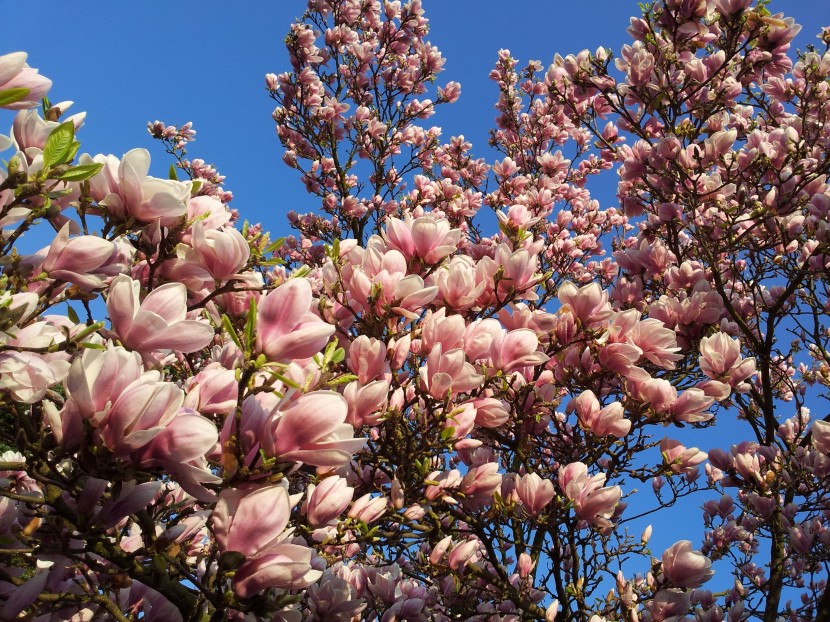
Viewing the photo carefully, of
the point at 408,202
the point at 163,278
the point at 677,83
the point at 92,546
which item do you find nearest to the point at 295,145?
the point at 408,202

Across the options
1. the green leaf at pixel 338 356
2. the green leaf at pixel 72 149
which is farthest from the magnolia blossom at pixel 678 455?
the green leaf at pixel 72 149

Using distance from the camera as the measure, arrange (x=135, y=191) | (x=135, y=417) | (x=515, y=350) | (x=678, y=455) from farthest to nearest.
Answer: (x=678, y=455) < (x=515, y=350) < (x=135, y=191) < (x=135, y=417)

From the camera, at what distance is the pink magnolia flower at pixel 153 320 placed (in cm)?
127

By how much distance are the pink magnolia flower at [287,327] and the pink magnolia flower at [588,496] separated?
1431 millimetres

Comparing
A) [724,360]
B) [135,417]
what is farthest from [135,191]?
[724,360]

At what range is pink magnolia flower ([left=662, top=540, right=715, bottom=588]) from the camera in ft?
7.77

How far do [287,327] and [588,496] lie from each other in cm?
155

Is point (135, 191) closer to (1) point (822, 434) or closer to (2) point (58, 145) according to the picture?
(2) point (58, 145)

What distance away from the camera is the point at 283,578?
115 cm

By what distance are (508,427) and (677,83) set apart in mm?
3012

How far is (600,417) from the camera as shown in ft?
7.96

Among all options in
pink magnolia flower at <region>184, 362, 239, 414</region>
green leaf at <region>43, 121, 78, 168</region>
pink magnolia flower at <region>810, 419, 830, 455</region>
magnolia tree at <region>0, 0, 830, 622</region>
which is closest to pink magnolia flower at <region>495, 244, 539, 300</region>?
magnolia tree at <region>0, 0, 830, 622</region>

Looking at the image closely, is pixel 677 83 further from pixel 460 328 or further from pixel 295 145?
pixel 295 145

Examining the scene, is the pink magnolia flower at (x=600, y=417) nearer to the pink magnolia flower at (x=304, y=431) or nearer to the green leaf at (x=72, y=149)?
the pink magnolia flower at (x=304, y=431)
